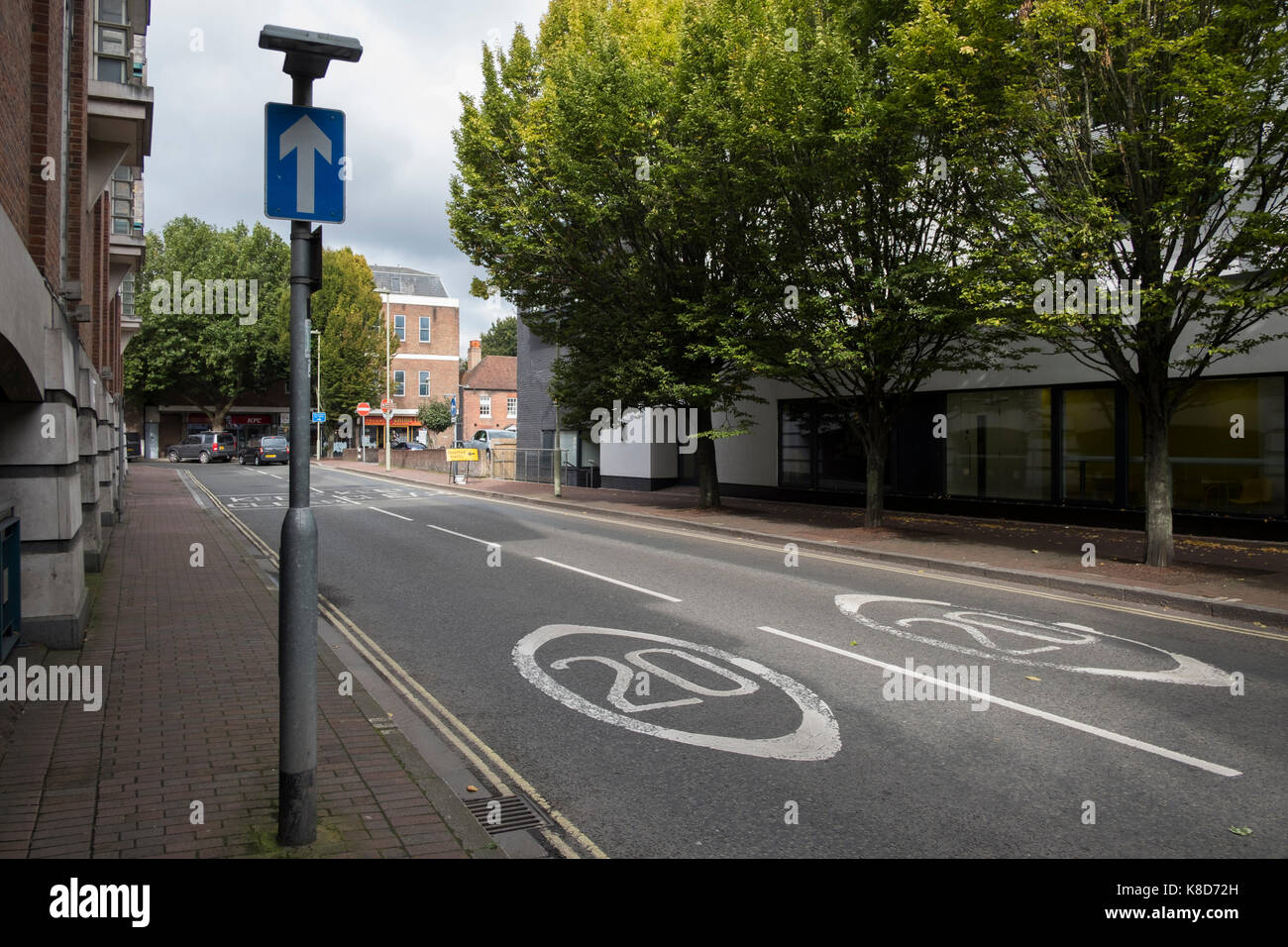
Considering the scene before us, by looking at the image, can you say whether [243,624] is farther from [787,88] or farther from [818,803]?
[787,88]

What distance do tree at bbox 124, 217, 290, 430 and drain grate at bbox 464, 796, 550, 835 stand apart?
59.1m

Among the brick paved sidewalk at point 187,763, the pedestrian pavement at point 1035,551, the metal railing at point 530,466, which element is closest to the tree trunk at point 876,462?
the pedestrian pavement at point 1035,551

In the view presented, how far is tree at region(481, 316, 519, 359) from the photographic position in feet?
375

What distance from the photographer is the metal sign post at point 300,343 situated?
397 cm

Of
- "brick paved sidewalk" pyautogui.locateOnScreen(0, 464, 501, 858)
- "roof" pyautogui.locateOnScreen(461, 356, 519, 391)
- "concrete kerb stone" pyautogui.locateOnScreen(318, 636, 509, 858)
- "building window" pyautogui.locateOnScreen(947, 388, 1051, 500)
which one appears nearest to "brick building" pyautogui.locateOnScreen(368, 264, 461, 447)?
"roof" pyautogui.locateOnScreen(461, 356, 519, 391)

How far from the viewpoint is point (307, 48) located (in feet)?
13.6

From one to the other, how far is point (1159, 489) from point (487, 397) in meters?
61.6

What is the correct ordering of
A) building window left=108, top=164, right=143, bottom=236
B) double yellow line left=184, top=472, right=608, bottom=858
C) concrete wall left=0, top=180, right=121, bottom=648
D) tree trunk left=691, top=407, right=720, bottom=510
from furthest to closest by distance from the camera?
tree trunk left=691, top=407, right=720, bottom=510, building window left=108, top=164, right=143, bottom=236, concrete wall left=0, top=180, right=121, bottom=648, double yellow line left=184, top=472, right=608, bottom=858

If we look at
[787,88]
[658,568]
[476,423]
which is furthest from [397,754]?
[476,423]

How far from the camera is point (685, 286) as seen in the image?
20.1 meters

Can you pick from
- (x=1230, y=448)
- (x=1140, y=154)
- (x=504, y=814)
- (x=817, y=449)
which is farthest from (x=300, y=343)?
(x=817, y=449)

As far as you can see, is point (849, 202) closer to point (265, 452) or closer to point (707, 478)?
point (707, 478)

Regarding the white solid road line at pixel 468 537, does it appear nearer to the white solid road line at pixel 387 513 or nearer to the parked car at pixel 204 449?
the white solid road line at pixel 387 513

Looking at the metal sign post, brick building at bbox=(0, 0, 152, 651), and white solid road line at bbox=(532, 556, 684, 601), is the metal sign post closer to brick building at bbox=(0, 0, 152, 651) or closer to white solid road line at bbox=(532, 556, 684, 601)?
brick building at bbox=(0, 0, 152, 651)
